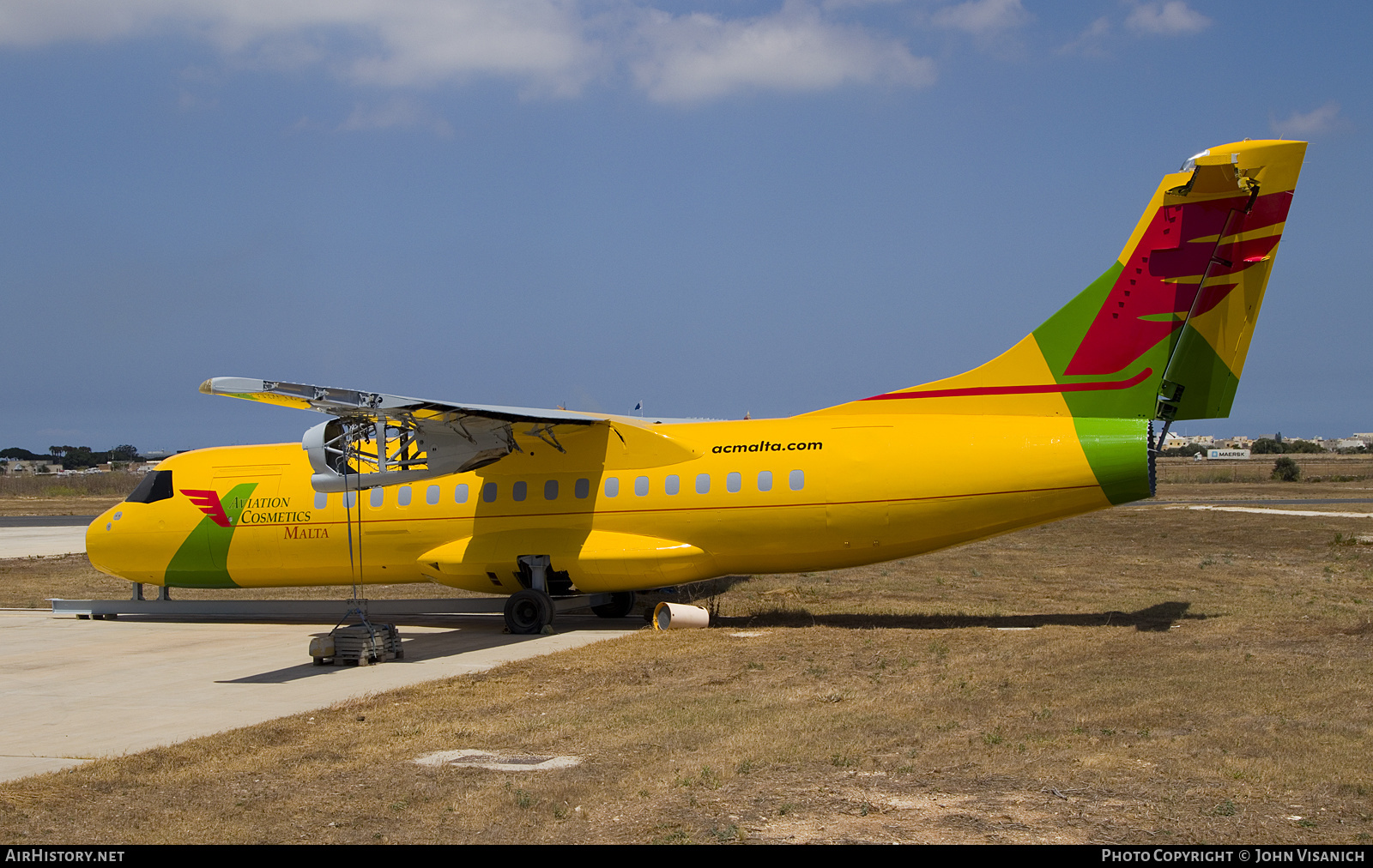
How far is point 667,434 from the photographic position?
17.9 m

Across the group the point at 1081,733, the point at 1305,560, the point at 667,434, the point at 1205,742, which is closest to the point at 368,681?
the point at 667,434

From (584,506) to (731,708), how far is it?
7.39m

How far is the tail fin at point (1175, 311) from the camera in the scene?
14.5 meters

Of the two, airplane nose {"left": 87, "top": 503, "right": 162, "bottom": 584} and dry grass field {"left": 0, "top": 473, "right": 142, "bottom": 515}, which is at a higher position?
dry grass field {"left": 0, "top": 473, "right": 142, "bottom": 515}

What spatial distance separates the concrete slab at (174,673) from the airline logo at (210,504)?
1971mm

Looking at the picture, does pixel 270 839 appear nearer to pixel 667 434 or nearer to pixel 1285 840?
pixel 1285 840

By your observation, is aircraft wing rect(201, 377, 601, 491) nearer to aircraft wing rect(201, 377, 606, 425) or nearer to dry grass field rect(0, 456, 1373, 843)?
aircraft wing rect(201, 377, 606, 425)

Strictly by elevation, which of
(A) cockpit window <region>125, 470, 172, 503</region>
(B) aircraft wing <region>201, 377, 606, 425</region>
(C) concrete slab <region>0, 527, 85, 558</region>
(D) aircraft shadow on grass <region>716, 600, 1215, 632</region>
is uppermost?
(B) aircraft wing <region>201, 377, 606, 425</region>

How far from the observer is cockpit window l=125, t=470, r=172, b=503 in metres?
21.1

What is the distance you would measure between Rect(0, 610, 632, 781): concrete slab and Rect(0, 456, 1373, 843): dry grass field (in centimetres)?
97

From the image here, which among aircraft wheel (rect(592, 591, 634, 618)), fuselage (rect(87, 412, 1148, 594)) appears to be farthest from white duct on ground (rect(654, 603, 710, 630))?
aircraft wheel (rect(592, 591, 634, 618))

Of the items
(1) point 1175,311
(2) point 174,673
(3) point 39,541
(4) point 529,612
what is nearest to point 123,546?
(2) point 174,673

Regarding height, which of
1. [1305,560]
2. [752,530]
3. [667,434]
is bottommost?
[1305,560]
